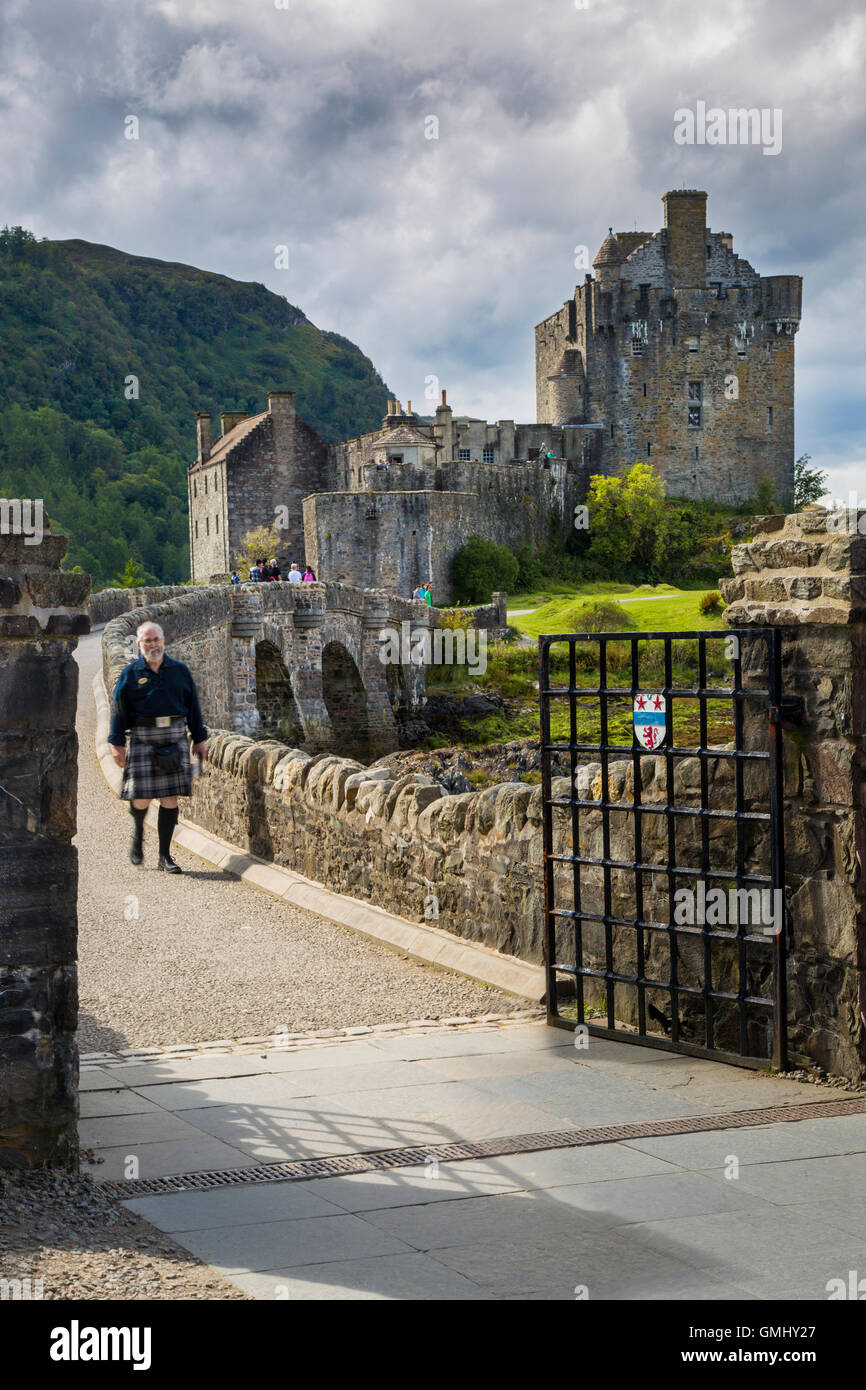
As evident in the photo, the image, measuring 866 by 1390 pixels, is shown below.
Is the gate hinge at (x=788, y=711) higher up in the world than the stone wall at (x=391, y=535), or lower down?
lower down

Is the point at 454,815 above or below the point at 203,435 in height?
below

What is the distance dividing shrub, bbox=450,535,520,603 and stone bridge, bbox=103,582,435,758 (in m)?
14.4

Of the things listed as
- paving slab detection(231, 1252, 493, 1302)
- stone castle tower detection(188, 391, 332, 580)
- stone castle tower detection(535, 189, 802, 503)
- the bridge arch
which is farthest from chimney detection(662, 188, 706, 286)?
paving slab detection(231, 1252, 493, 1302)

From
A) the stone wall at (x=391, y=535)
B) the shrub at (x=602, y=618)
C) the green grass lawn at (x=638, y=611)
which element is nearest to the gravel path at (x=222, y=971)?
the green grass lawn at (x=638, y=611)

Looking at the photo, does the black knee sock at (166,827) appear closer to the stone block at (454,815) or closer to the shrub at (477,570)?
the stone block at (454,815)

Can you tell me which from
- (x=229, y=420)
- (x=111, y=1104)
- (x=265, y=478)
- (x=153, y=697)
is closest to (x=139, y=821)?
(x=153, y=697)

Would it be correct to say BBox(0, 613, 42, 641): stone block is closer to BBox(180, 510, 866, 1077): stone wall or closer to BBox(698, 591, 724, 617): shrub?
BBox(180, 510, 866, 1077): stone wall

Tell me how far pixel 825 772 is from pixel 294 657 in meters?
26.9

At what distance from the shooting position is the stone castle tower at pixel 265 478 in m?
67.3

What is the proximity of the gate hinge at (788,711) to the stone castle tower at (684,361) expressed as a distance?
217ft

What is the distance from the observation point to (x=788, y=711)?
6.51 metres

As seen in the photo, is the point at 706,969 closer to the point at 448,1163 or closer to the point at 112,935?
the point at 448,1163

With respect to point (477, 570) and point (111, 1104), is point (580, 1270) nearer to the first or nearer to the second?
point (111, 1104)
